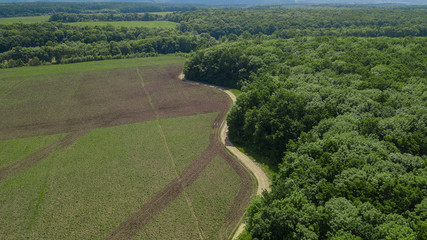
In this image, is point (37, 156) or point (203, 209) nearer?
point (203, 209)

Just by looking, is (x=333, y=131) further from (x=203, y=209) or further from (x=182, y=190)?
(x=182, y=190)

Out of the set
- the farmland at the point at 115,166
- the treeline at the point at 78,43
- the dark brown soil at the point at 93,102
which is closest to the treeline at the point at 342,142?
the farmland at the point at 115,166

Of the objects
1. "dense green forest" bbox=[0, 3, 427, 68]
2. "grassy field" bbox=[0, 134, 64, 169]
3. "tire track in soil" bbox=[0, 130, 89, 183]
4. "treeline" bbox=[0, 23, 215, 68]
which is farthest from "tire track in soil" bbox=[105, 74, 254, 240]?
"treeline" bbox=[0, 23, 215, 68]

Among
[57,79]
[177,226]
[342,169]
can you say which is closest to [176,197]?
[177,226]

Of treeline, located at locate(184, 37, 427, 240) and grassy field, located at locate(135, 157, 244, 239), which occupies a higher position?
treeline, located at locate(184, 37, 427, 240)

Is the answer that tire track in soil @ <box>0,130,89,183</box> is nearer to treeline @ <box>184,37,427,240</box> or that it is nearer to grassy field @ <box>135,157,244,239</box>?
grassy field @ <box>135,157,244,239</box>

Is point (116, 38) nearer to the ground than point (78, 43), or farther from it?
farther from it

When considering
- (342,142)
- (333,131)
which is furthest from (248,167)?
(342,142)
